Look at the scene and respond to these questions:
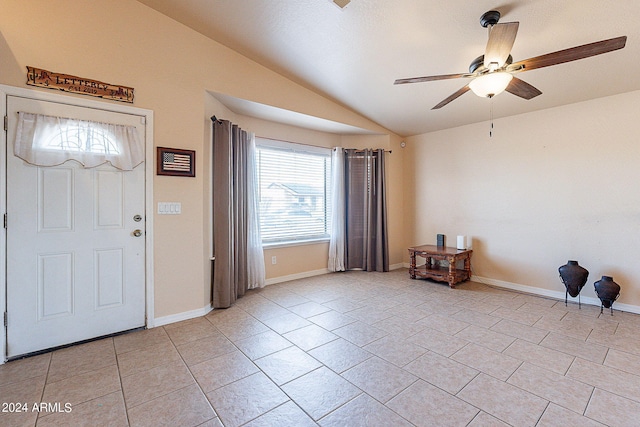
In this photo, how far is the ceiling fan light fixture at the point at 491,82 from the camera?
2055 mm

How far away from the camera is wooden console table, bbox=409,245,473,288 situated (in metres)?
4.04

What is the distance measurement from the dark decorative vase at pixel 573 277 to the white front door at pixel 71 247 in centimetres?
460

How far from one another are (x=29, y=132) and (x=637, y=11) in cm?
478

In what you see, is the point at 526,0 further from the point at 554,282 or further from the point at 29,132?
the point at 29,132

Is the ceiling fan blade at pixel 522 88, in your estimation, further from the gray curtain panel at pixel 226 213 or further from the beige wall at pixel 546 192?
the gray curtain panel at pixel 226 213

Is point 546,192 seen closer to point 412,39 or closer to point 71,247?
point 412,39

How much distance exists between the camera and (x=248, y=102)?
3.41 metres

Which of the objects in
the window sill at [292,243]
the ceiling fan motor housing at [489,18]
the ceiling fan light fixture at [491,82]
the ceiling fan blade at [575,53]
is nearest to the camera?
the ceiling fan blade at [575,53]

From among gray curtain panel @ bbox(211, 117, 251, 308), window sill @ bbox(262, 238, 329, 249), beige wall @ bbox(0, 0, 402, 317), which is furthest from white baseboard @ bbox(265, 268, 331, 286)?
beige wall @ bbox(0, 0, 402, 317)

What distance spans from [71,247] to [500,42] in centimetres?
364

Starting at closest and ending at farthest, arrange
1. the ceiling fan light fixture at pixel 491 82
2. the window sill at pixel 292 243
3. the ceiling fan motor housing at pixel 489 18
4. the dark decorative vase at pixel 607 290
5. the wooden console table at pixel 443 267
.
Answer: the ceiling fan light fixture at pixel 491 82
the ceiling fan motor housing at pixel 489 18
the dark decorative vase at pixel 607 290
the wooden console table at pixel 443 267
the window sill at pixel 292 243

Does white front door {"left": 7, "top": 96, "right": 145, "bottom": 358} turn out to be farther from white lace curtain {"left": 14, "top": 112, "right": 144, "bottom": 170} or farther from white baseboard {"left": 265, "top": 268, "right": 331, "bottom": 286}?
white baseboard {"left": 265, "top": 268, "right": 331, "bottom": 286}

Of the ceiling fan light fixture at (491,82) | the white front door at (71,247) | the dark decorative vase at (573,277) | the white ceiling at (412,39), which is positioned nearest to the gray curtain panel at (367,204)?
the white ceiling at (412,39)

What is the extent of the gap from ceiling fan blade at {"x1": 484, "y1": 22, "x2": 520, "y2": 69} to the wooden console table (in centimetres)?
273
